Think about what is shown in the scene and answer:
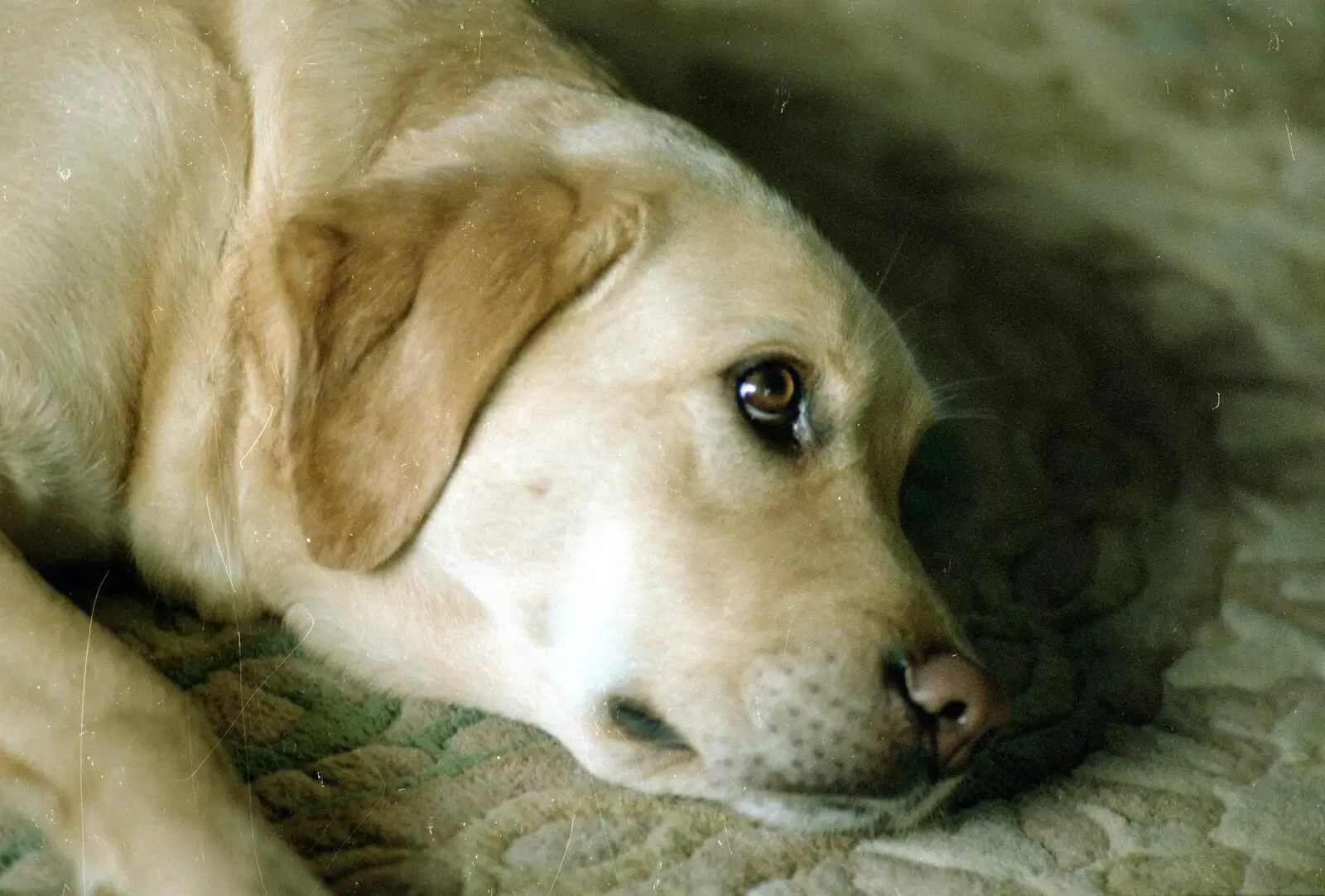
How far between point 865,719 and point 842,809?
13 centimetres

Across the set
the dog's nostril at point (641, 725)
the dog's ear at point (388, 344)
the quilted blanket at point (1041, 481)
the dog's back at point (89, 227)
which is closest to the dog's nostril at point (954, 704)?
the quilted blanket at point (1041, 481)

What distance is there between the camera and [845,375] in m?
1.62

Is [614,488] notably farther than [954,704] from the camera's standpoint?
Yes

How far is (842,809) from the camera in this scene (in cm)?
145

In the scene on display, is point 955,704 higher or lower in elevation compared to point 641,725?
Answer: higher

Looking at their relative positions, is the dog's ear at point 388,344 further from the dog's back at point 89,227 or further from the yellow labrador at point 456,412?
the dog's back at point 89,227

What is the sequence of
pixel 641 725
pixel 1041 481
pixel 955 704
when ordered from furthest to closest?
pixel 1041 481
pixel 641 725
pixel 955 704

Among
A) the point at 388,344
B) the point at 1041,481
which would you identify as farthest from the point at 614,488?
the point at 1041,481

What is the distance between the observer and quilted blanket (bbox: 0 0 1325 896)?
4.70 ft

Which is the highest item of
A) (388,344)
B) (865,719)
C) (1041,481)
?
(388,344)

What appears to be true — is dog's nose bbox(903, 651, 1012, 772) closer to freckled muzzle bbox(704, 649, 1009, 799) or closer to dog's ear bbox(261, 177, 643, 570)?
freckled muzzle bbox(704, 649, 1009, 799)

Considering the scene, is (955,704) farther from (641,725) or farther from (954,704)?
(641,725)

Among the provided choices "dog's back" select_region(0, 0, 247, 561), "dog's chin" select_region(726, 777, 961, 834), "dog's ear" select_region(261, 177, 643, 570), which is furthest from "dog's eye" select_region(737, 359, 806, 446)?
"dog's back" select_region(0, 0, 247, 561)

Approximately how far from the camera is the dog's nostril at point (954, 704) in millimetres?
1381
